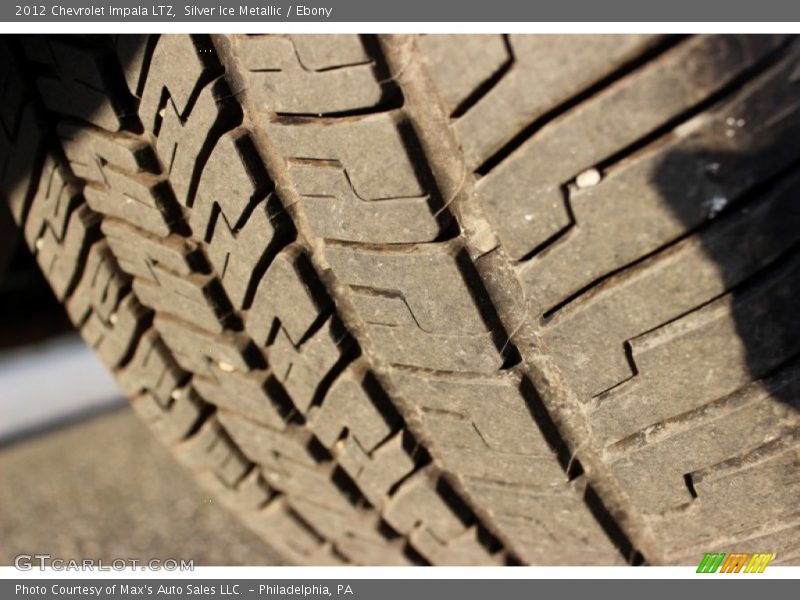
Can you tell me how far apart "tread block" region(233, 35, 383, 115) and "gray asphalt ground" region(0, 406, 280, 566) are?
3.57ft

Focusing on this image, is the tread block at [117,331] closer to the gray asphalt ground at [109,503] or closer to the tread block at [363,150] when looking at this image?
the tread block at [363,150]

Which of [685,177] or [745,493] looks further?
[745,493]

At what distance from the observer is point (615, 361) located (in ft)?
2.67

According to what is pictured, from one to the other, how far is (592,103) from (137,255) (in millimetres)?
628

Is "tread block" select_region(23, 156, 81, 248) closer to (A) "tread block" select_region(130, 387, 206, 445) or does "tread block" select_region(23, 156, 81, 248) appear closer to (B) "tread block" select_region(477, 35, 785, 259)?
(A) "tread block" select_region(130, 387, 206, 445)

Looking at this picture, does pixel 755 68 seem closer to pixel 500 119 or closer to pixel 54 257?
pixel 500 119

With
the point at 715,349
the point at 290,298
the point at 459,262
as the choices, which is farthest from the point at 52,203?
the point at 715,349

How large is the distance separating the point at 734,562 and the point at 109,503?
1356 millimetres

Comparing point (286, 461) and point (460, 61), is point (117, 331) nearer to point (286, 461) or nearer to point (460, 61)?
point (286, 461)

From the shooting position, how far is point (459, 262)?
81cm

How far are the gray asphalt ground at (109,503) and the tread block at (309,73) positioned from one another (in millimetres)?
1090

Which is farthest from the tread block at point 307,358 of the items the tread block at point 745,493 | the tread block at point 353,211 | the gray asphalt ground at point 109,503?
the gray asphalt ground at point 109,503

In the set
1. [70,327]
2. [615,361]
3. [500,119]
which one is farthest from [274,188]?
Answer: [70,327]

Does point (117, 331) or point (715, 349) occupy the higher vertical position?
point (117, 331)
